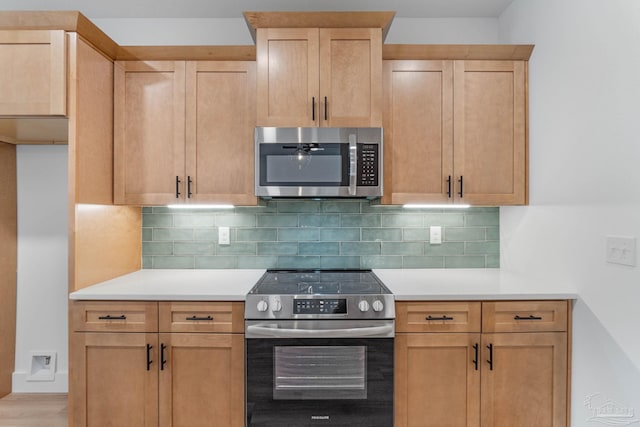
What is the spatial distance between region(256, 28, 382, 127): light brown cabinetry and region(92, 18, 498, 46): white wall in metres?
0.53

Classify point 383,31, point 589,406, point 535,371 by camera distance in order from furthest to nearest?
point 383,31
point 535,371
point 589,406

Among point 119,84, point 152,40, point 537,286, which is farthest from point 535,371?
point 152,40

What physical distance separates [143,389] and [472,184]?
208 cm

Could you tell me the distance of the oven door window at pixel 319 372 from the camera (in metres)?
1.69

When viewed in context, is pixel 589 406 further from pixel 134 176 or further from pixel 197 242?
pixel 134 176

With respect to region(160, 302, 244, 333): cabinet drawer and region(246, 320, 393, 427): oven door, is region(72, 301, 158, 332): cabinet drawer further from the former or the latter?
region(246, 320, 393, 427): oven door

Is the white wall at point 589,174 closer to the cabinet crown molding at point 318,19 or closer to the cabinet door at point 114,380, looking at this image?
the cabinet crown molding at point 318,19

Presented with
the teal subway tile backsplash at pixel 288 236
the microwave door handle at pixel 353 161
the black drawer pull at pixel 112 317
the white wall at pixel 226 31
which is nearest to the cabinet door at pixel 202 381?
the black drawer pull at pixel 112 317

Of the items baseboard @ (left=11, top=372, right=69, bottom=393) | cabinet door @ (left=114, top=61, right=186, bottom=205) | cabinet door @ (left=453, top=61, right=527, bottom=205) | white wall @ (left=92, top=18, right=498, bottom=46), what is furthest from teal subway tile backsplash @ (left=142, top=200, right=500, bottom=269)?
white wall @ (left=92, top=18, right=498, bottom=46)

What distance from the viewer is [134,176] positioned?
2076 millimetres

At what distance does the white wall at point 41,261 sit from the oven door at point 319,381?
1.61 meters

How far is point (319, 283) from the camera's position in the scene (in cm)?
199

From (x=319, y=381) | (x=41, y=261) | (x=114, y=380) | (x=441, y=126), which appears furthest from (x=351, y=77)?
(x=41, y=261)

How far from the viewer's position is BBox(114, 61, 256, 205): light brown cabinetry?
6.77 ft
